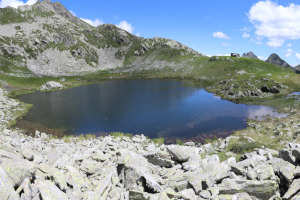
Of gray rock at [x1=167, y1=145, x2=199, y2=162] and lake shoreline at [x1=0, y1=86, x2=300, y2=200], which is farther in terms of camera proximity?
gray rock at [x1=167, y1=145, x2=199, y2=162]

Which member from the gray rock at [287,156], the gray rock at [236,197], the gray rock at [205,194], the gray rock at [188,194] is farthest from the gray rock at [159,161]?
the gray rock at [287,156]

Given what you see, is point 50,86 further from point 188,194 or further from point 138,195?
point 188,194

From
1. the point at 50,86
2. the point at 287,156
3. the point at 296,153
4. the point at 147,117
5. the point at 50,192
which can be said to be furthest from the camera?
Result: the point at 50,86

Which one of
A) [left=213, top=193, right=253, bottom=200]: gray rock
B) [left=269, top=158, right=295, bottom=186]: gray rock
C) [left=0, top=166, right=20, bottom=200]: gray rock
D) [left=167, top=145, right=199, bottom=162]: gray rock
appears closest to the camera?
[left=0, top=166, right=20, bottom=200]: gray rock

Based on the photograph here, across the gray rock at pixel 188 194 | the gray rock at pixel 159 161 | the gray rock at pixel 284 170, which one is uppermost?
the gray rock at pixel 284 170

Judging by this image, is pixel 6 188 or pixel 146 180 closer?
pixel 6 188

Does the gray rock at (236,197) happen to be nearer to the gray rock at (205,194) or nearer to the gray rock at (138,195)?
the gray rock at (205,194)

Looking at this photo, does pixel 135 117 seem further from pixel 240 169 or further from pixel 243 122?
pixel 240 169

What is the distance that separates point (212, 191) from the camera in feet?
35.9

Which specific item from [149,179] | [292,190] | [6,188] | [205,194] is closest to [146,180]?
[149,179]

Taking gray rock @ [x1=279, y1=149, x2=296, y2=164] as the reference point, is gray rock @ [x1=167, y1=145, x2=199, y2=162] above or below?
below

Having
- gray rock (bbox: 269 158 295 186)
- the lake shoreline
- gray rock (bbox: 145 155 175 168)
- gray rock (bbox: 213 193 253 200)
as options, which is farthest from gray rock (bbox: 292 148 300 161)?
gray rock (bbox: 145 155 175 168)

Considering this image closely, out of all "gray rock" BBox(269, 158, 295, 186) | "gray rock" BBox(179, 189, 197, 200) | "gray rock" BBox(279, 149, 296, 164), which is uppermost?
"gray rock" BBox(279, 149, 296, 164)

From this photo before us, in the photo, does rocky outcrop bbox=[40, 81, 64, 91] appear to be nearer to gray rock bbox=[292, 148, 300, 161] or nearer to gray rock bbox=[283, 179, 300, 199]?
gray rock bbox=[292, 148, 300, 161]
